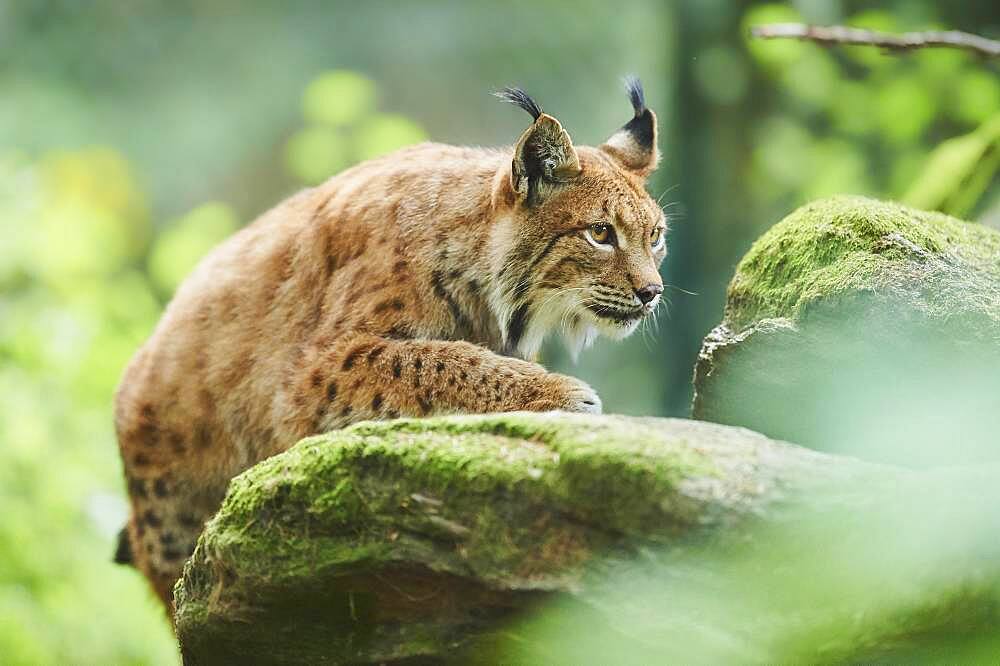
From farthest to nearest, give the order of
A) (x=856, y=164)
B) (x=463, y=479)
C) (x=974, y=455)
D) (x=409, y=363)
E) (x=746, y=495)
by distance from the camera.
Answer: (x=856, y=164)
(x=409, y=363)
(x=974, y=455)
(x=463, y=479)
(x=746, y=495)

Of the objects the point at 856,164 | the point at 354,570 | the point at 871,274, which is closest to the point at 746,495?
the point at 354,570

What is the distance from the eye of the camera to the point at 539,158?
371 cm

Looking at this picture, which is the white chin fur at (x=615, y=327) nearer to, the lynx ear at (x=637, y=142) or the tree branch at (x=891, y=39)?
the lynx ear at (x=637, y=142)

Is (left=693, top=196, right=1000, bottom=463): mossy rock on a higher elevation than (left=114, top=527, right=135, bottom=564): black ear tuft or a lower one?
higher

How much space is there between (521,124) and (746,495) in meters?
7.09

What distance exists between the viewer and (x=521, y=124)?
8766 mm

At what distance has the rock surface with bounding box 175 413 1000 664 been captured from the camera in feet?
6.36

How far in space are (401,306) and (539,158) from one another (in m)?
0.69

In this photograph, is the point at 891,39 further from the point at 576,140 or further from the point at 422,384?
the point at 576,140

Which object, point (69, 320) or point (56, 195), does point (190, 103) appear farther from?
point (69, 320)

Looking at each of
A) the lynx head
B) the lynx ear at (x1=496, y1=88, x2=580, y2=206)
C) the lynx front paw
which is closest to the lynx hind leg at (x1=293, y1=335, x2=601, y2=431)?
the lynx front paw

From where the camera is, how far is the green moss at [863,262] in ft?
10.5

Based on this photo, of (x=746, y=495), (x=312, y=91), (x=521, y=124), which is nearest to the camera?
(x=746, y=495)

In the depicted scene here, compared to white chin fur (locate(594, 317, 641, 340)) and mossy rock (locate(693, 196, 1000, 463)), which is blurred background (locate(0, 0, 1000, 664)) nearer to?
mossy rock (locate(693, 196, 1000, 463))
